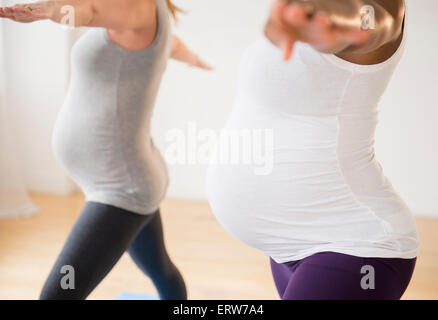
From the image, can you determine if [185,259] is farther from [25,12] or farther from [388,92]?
[25,12]

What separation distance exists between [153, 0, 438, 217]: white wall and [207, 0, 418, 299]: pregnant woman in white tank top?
202 centimetres

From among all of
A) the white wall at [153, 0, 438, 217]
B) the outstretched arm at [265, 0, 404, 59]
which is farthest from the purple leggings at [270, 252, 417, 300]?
the white wall at [153, 0, 438, 217]

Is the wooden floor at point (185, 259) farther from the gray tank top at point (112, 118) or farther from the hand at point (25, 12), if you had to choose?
the hand at point (25, 12)

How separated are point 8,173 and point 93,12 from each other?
203cm

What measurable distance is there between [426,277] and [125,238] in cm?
156

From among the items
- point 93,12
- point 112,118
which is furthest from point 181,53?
point 93,12

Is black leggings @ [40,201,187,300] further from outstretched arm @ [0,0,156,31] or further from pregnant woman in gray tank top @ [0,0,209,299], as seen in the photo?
outstretched arm @ [0,0,156,31]

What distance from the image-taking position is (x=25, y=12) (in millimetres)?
740

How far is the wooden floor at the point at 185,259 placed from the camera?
197cm

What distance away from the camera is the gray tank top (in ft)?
3.28

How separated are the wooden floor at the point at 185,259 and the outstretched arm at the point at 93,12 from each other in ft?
4.12

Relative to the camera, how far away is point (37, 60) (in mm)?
2908
